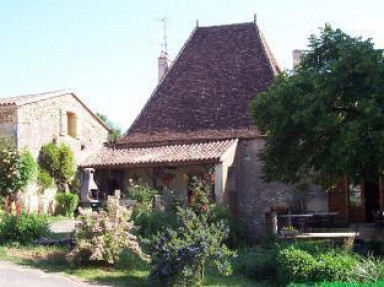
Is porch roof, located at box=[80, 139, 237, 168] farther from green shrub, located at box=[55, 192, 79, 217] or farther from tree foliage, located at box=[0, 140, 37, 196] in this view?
tree foliage, located at box=[0, 140, 37, 196]

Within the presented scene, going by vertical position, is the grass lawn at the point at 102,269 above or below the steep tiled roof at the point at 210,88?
below

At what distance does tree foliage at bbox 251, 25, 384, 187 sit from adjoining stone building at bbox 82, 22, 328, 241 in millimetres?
4532

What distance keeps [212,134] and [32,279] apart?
1217cm

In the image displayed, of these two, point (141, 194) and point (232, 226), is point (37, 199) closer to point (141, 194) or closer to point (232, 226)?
point (141, 194)

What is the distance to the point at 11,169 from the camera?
1894cm

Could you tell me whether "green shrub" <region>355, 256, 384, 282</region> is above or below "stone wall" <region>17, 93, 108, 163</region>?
below

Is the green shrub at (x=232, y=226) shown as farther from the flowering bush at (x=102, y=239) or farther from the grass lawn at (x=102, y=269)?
the flowering bush at (x=102, y=239)

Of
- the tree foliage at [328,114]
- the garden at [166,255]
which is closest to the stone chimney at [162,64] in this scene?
the tree foliage at [328,114]

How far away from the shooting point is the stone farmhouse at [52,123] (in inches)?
785

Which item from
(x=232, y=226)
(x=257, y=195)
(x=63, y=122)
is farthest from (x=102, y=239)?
(x=63, y=122)

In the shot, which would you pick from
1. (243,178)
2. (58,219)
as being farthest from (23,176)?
(243,178)

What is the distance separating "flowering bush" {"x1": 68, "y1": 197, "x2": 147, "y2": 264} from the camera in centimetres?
1042

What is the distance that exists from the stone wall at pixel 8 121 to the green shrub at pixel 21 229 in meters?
7.53

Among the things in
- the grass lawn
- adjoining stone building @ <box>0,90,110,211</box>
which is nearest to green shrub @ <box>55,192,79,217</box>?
adjoining stone building @ <box>0,90,110,211</box>
